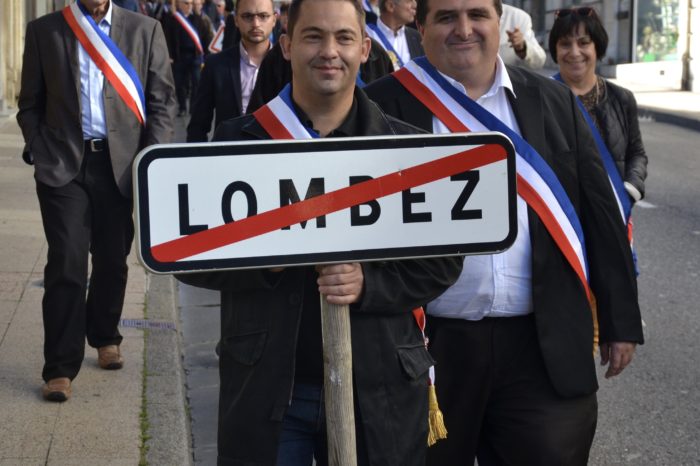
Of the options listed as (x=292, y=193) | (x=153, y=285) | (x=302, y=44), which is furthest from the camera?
(x=153, y=285)

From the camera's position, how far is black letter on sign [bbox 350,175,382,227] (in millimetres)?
2645

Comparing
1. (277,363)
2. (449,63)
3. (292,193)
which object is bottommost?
(277,363)

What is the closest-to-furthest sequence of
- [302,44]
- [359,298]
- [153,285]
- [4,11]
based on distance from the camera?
[359,298]
[302,44]
[153,285]
[4,11]

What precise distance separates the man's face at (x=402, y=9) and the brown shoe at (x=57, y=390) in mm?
3185

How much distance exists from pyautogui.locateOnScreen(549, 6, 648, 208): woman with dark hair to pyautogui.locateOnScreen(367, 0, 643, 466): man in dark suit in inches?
79.1

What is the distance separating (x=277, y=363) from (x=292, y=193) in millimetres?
484

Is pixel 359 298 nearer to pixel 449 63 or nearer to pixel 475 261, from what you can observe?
pixel 475 261

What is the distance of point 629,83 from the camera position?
28.8 meters

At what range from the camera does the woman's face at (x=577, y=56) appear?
220 inches

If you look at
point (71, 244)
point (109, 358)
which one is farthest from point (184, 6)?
A: point (71, 244)

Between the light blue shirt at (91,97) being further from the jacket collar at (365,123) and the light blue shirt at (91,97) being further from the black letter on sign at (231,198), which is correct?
the black letter on sign at (231,198)

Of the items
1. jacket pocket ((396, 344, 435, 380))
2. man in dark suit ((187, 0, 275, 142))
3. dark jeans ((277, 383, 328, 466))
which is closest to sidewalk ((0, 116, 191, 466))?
man in dark suit ((187, 0, 275, 142))

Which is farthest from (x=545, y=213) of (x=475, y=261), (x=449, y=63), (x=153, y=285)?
(x=153, y=285)

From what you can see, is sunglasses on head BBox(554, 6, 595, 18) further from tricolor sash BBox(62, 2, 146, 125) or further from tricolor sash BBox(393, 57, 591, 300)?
tricolor sash BBox(393, 57, 591, 300)
